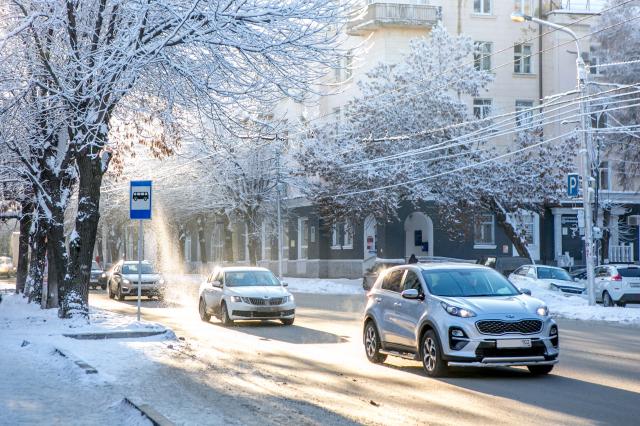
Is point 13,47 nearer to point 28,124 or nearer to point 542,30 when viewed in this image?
point 28,124

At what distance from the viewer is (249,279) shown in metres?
25.0

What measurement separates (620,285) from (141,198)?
18698 millimetres

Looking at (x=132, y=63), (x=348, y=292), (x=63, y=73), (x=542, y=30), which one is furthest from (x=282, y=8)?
(x=542, y=30)

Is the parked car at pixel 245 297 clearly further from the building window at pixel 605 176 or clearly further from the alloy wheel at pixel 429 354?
the building window at pixel 605 176

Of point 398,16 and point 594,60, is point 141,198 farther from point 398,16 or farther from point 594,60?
point 594,60

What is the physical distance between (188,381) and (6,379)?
234 cm

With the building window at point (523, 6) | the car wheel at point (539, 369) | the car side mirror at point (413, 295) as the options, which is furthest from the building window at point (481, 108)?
the car wheel at point (539, 369)

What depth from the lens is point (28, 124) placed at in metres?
20.7

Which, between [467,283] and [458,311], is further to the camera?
[467,283]

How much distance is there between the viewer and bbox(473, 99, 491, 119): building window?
53.8m

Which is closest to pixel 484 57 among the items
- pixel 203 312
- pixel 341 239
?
pixel 341 239

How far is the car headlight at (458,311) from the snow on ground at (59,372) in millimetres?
Result: 4526

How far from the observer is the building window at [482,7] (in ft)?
189

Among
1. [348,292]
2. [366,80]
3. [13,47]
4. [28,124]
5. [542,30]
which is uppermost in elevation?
[542,30]
